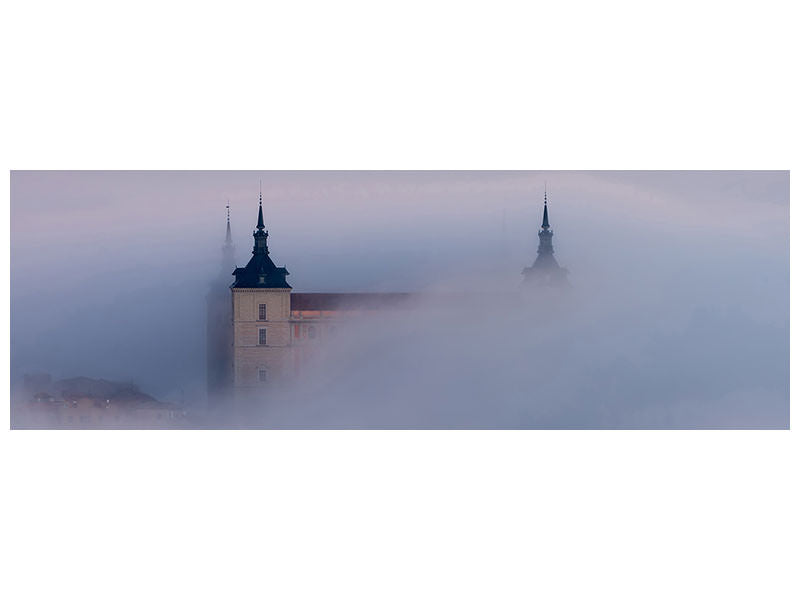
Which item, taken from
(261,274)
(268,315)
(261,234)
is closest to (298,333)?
(268,315)

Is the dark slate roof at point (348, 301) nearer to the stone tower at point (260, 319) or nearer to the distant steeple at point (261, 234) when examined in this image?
the stone tower at point (260, 319)

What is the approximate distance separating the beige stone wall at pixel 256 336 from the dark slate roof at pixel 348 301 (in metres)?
0.17

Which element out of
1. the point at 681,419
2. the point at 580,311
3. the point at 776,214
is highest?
the point at 776,214

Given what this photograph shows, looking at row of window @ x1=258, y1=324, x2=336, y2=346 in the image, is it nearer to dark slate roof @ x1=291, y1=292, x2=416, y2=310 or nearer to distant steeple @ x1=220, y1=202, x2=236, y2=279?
dark slate roof @ x1=291, y1=292, x2=416, y2=310

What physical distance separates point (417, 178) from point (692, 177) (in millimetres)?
3001

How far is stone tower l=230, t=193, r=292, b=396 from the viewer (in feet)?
55.2

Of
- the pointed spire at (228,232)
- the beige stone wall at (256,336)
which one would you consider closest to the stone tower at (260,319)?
→ the beige stone wall at (256,336)

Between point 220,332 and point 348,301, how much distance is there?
1436 millimetres

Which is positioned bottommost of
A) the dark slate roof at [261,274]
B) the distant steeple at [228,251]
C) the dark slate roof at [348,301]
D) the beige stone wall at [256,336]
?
the beige stone wall at [256,336]

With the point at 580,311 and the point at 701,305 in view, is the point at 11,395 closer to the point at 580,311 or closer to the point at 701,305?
the point at 580,311

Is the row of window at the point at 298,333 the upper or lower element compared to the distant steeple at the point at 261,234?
lower

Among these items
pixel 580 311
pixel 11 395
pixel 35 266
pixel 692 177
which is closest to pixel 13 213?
pixel 35 266

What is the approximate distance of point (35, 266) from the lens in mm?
16812

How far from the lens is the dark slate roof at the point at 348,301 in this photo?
16.9m
